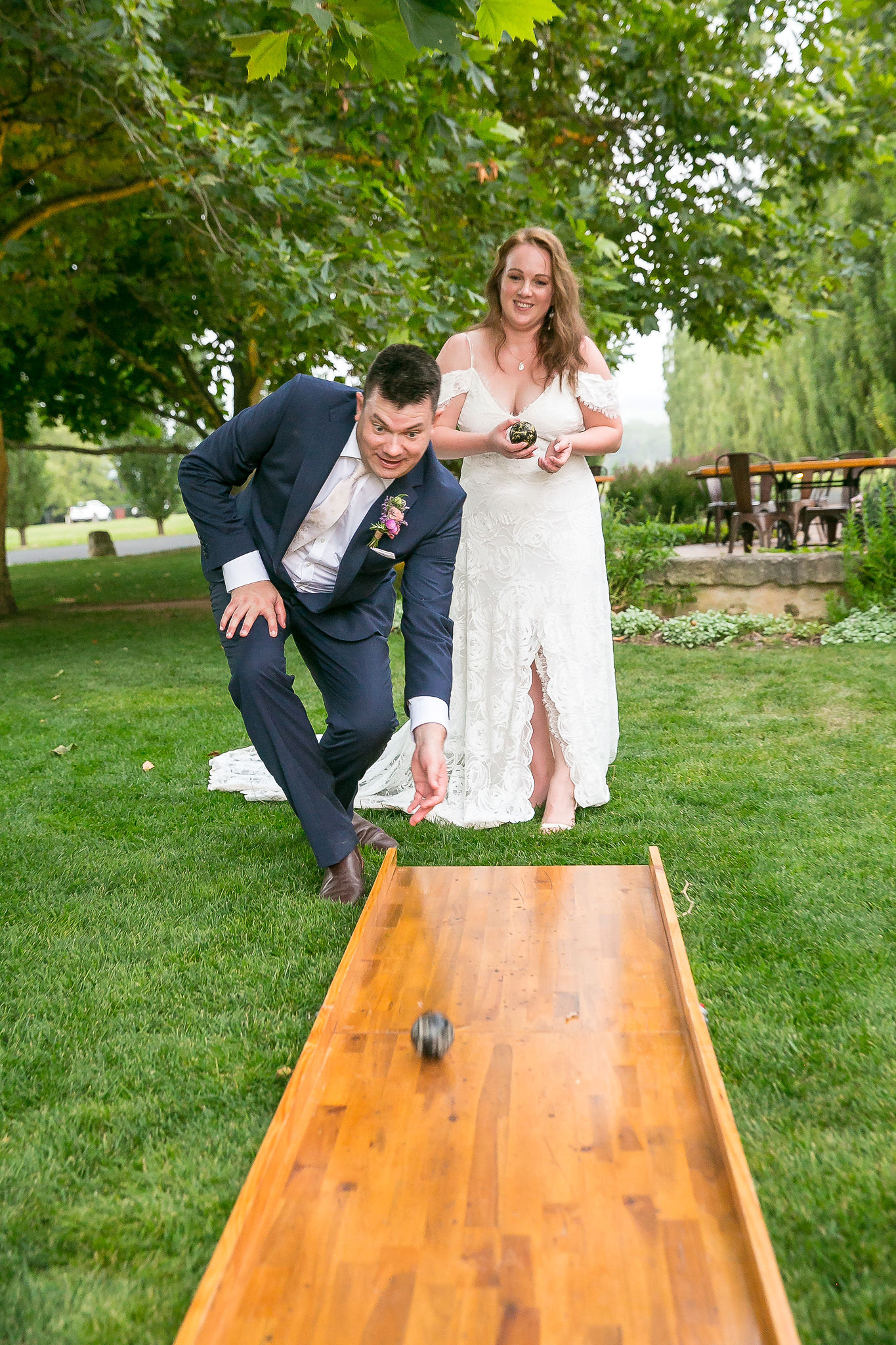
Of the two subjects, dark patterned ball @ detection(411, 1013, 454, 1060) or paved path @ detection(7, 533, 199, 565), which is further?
paved path @ detection(7, 533, 199, 565)

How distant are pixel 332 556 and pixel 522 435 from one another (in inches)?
40.2

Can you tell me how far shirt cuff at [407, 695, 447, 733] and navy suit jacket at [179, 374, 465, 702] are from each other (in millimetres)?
32

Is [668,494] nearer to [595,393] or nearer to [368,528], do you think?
[595,393]

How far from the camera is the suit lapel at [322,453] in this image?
352cm

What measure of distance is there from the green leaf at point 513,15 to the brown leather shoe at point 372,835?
9.11 ft

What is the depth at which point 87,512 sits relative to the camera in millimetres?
84938

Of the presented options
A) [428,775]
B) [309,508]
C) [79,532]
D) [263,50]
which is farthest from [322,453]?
[79,532]

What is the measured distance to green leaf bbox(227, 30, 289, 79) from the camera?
2449 millimetres

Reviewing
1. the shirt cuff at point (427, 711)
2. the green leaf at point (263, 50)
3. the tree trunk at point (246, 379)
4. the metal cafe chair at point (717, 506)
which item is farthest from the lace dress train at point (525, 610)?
the tree trunk at point (246, 379)

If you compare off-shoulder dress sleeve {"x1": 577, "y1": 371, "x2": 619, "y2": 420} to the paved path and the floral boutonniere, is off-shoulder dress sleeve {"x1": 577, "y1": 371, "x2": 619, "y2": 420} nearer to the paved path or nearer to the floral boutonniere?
the floral boutonniere

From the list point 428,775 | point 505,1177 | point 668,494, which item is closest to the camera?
point 505,1177

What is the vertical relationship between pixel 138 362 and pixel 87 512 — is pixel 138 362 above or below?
above

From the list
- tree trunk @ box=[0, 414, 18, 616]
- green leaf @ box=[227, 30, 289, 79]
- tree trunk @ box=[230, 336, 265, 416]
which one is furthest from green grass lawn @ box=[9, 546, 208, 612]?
green leaf @ box=[227, 30, 289, 79]

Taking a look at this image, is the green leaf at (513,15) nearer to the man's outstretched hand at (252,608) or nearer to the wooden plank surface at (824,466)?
the man's outstretched hand at (252,608)
